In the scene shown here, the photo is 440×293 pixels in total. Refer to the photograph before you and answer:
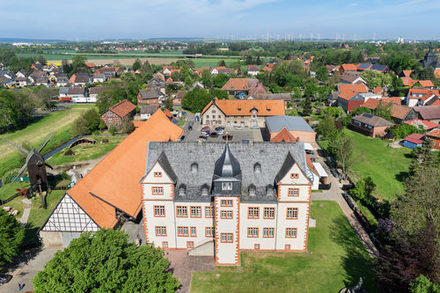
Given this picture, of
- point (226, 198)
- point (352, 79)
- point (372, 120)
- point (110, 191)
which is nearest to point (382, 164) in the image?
point (372, 120)

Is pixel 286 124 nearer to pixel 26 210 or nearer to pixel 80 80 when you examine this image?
pixel 26 210

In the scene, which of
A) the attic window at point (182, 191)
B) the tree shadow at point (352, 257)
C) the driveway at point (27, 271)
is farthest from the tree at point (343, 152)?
the driveway at point (27, 271)

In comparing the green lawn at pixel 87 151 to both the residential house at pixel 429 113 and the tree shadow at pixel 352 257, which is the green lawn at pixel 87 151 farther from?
the residential house at pixel 429 113

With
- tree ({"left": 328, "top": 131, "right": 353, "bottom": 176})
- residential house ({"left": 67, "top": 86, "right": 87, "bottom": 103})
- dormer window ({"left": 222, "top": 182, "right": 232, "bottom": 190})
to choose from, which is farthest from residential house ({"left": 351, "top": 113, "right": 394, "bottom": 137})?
residential house ({"left": 67, "top": 86, "right": 87, "bottom": 103})

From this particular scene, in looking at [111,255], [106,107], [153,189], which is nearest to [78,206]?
[153,189]

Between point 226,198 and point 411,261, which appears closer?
point 411,261

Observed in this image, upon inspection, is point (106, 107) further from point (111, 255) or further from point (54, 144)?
point (111, 255)

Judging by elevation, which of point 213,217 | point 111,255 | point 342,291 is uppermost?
point 111,255
